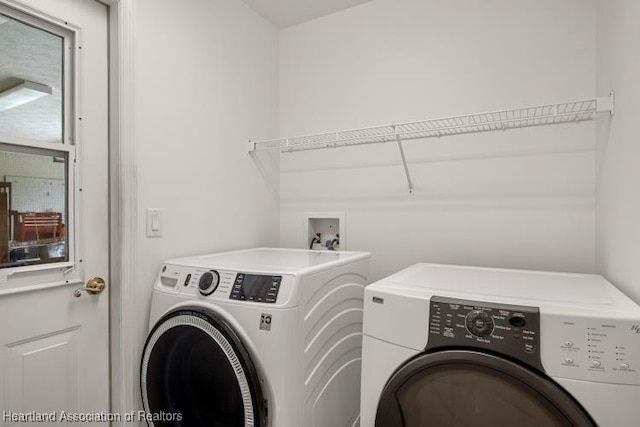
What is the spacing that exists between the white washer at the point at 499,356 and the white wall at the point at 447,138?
2.03 ft

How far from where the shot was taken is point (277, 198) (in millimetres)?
2420

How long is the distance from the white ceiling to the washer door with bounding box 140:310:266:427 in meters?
1.91

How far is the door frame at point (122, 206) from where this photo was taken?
1446mm

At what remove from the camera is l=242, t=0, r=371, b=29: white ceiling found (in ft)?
6.94

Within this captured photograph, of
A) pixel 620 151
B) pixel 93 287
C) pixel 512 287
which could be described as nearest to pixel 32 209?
pixel 93 287

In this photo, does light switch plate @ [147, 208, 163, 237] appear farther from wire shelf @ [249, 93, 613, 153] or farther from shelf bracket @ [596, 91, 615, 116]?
shelf bracket @ [596, 91, 615, 116]

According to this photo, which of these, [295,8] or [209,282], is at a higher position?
[295,8]

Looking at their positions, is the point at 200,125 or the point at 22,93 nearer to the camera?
the point at 22,93

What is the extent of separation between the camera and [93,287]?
1.40 m

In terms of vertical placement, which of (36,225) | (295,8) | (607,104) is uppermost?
(295,8)

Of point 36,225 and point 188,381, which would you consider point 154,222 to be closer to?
point 36,225

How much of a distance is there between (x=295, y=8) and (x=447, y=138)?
4.23 ft

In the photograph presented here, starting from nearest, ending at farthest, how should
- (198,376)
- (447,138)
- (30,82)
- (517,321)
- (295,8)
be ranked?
(517,321) → (30,82) → (198,376) → (447,138) → (295,8)

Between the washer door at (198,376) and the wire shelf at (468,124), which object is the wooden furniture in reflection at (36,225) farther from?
the wire shelf at (468,124)
